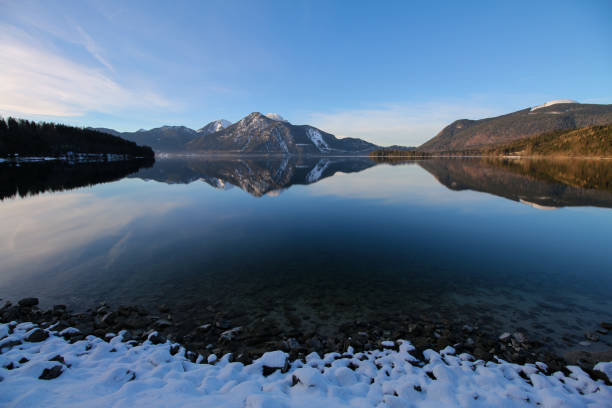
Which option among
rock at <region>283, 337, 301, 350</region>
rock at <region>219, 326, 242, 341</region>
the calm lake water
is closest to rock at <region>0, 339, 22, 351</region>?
the calm lake water

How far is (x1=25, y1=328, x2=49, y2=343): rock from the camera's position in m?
9.88

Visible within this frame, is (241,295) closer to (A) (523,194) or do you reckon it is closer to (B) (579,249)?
(B) (579,249)

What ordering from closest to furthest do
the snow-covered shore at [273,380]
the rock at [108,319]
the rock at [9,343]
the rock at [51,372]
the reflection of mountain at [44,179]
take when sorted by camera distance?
the snow-covered shore at [273,380]
the rock at [51,372]
the rock at [9,343]
the rock at [108,319]
the reflection of mountain at [44,179]

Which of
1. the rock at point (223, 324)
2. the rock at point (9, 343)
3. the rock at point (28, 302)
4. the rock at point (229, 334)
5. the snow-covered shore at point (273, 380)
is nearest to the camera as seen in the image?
the snow-covered shore at point (273, 380)

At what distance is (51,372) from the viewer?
25.1 feet

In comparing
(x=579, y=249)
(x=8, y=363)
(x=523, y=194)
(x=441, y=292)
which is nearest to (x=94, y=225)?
(x=8, y=363)

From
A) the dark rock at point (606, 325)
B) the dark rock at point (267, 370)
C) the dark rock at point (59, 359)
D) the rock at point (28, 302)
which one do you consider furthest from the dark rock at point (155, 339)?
the dark rock at point (606, 325)

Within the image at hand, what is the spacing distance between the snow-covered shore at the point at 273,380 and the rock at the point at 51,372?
0.9 inches

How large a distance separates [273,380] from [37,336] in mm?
9569

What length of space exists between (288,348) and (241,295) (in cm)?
496

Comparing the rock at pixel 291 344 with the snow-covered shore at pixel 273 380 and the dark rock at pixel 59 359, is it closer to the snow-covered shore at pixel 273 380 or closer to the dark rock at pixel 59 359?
the snow-covered shore at pixel 273 380

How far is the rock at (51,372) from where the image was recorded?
7.50m

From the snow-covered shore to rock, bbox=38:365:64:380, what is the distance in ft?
0.08

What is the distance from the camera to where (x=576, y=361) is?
9.10m
